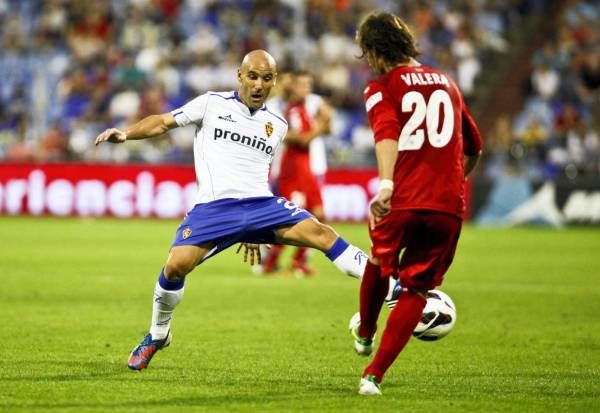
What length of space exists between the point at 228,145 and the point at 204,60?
21170 millimetres

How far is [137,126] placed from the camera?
8406 millimetres

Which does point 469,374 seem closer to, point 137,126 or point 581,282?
point 137,126

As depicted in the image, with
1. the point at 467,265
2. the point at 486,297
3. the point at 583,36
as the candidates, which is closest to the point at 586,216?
the point at 583,36

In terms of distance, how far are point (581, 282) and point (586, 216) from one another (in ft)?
34.2

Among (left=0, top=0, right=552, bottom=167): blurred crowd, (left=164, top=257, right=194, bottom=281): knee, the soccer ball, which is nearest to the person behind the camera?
the soccer ball

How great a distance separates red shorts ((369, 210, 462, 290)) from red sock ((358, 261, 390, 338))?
9.7 inches

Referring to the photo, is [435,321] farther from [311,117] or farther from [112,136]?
[311,117]

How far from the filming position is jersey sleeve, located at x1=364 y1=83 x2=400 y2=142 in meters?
7.13

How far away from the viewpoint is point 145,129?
8.44 m

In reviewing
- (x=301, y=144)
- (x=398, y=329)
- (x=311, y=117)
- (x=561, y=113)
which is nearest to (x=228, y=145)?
(x=398, y=329)

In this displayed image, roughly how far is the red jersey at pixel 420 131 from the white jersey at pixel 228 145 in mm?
1648

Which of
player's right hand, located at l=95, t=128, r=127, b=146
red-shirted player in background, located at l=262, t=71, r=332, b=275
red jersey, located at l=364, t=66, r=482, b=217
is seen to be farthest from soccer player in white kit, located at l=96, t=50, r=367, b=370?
red-shirted player in background, located at l=262, t=71, r=332, b=275

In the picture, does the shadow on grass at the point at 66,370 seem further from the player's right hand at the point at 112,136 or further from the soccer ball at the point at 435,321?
the soccer ball at the point at 435,321

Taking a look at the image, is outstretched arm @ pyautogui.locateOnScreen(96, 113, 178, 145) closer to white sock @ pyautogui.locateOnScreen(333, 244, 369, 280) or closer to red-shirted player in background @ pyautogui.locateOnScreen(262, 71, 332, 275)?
white sock @ pyautogui.locateOnScreen(333, 244, 369, 280)
